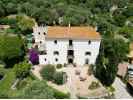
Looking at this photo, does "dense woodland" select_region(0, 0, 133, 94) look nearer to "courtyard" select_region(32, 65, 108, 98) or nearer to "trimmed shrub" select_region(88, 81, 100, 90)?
"trimmed shrub" select_region(88, 81, 100, 90)

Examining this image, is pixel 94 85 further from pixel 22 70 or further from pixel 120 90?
pixel 22 70

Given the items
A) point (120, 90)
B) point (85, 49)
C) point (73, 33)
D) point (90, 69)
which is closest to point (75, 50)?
point (85, 49)

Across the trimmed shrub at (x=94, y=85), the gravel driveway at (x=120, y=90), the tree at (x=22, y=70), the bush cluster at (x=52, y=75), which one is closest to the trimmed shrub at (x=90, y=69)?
the trimmed shrub at (x=94, y=85)

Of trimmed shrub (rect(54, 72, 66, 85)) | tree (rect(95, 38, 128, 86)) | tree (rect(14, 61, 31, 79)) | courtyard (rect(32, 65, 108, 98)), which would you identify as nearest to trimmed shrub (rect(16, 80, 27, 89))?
tree (rect(14, 61, 31, 79))

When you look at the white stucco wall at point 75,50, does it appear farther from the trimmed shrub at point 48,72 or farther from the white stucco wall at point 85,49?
the trimmed shrub at point 48,72

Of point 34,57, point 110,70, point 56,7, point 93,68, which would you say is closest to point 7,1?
point 56,7

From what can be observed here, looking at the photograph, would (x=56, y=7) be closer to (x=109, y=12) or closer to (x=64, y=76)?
(x=109, y=12)
